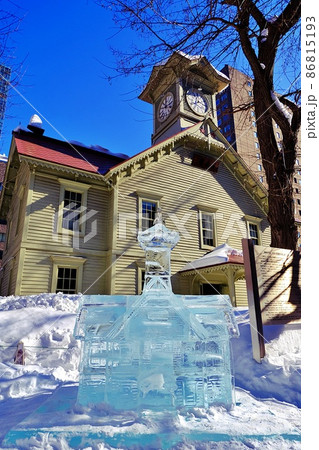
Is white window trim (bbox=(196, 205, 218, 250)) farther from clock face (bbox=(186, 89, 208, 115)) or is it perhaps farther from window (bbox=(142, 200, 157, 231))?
clock face (bbox=(186, 89, 208, 115))

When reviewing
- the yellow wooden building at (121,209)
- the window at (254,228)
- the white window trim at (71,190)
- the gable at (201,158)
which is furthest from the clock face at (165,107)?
the white window trim at (71,190)

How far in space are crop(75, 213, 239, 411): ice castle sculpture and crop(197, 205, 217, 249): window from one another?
1193 centimetres

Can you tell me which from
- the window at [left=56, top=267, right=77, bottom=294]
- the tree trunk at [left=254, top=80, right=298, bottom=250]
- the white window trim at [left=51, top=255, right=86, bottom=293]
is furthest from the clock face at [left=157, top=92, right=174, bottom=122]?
the tree trunk at [left=254, top=80, right=298, bottom=250]

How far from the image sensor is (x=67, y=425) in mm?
1499

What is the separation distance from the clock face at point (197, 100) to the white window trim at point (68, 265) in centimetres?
1189

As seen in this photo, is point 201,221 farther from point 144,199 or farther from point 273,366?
point 273,366

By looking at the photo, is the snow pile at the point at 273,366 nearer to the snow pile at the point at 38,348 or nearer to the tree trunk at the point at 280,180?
the snow pile at the point at 38,348

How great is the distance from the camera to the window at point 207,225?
1394 cm

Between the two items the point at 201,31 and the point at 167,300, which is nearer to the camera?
the point at 167,300

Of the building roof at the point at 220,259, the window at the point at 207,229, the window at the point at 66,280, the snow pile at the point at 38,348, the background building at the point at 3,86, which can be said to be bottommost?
Result: the snow pile at the point at 38,348

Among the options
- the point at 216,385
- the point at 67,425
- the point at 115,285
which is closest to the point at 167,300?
the point at 216,385

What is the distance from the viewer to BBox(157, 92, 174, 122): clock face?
1753 centimetres

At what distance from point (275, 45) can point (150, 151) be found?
8.00 meters
